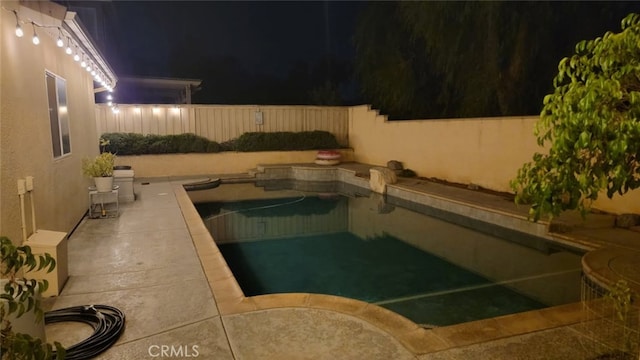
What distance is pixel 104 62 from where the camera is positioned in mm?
6977

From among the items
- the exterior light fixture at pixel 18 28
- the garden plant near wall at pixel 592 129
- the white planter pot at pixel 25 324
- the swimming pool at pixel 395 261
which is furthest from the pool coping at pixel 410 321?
the exterior light fixture at pixel 18 28

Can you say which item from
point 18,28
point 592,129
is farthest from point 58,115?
point 592,129

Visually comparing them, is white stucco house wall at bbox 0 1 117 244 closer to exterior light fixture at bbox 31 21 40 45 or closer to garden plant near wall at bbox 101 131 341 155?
exterior light fixture at bbox 31 21 40 45

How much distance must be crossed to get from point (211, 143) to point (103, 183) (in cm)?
660

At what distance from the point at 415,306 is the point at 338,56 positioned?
2420 cm

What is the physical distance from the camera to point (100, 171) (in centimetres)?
613

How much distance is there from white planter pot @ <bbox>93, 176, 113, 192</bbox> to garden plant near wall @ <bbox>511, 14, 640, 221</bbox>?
6.17m

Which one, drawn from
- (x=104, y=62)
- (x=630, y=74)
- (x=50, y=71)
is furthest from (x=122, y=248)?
(x=630, y=74)

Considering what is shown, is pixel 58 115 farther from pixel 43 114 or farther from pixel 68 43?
pixel 68 43

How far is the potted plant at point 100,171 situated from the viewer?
6.08 meters

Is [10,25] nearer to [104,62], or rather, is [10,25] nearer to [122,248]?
[122,248]

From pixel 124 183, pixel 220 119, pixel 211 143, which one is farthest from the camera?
pixel 220 119

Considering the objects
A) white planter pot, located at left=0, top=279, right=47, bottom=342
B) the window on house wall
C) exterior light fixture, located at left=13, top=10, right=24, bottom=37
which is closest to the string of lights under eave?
exterior light fixture, located at left=13, top=10, right=24, bottom=37

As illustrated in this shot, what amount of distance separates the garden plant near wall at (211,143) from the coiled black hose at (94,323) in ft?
30.6
